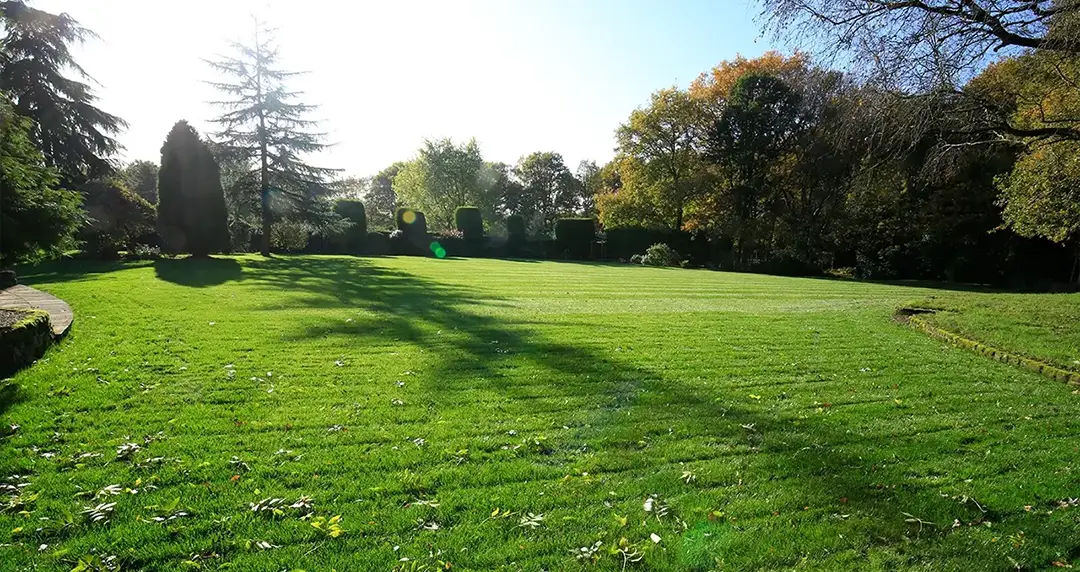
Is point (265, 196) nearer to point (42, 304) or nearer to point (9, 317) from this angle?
point (42, 304)

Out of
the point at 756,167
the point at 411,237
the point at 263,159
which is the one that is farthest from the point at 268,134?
the point at 756,167

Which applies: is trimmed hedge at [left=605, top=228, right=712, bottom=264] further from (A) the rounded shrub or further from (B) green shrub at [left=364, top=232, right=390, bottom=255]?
(B) green shrub at [left=364, top=232, right=390, bottom=255]

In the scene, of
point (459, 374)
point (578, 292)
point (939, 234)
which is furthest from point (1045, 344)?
point (939, 234)

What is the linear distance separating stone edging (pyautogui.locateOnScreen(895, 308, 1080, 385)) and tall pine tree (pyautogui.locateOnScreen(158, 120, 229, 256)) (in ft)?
67.1

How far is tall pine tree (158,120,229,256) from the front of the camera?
1891 cm

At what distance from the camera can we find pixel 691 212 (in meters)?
35.2

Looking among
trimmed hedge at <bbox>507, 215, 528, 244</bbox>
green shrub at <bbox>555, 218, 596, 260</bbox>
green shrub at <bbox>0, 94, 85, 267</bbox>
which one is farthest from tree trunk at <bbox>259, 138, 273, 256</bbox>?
green shrub at <bbox>555, 218, 596, 260</bbox>

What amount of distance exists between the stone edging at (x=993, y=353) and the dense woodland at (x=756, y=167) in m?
2.63

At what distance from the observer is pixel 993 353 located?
7266 mm

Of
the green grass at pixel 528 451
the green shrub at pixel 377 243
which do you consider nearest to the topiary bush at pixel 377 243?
the green shrub at pixel 377 243

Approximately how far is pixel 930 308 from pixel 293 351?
38.4 ft

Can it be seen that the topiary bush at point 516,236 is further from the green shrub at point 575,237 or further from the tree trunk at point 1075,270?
the tree trunk at point 1075,270

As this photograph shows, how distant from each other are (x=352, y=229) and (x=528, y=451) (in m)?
32.2

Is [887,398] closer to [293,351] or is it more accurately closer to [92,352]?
[293,351]
